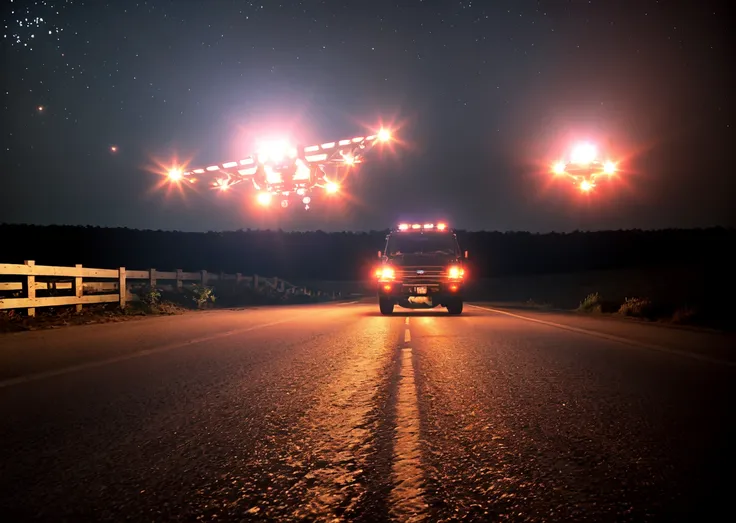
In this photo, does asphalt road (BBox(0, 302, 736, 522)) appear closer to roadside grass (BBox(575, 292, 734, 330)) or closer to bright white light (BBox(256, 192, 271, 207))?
roadside grass (BBox(575, 292, 734, 330))

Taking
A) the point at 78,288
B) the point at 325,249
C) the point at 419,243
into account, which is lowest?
the point at 78,288

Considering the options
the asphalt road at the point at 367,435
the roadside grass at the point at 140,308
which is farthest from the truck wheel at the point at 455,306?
the asphalt road at the point at 367,435

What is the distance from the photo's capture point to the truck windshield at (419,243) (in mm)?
20969

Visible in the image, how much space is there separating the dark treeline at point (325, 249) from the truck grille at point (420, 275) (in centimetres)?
4863

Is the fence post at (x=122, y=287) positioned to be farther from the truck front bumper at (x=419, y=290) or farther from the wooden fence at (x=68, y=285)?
the truck front bumper at (x=419, y=290)

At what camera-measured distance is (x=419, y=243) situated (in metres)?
21.3

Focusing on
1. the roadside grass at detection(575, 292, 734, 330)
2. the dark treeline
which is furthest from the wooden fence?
the dark treeline

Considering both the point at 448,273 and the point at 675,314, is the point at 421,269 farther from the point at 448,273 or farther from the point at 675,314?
the point at 675,314

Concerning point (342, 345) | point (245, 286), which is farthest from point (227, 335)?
point (245, 286)

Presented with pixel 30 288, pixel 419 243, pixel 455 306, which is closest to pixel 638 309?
pixel 455 306

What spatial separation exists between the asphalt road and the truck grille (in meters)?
9.82

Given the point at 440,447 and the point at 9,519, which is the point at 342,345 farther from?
the point at 9,519

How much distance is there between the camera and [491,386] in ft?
22.9

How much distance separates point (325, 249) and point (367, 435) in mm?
88579
